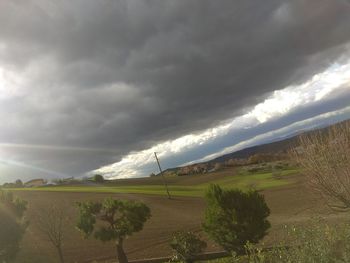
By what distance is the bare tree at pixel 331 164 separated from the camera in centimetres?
1875

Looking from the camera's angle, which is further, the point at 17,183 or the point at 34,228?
the point at 17,183

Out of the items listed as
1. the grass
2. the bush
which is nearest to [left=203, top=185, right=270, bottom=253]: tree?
the bush

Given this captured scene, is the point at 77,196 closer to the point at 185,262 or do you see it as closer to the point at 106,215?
the point at 106,215

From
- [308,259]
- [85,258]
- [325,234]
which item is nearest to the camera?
[308,259]

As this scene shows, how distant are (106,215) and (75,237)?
52.7ft

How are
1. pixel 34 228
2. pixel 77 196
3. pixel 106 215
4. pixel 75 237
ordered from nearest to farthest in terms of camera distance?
pixel 106 215 < pixel 75 237 < pixel 34 228 < pixel 77 196

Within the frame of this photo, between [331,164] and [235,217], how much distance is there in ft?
33.2

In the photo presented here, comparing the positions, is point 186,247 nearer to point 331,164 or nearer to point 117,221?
point 117,221

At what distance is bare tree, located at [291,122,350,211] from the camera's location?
61.5 ft

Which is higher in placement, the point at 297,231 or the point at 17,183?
the point at 17,183

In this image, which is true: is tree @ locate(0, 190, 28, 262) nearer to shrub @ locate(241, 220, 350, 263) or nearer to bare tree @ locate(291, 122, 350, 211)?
bare tree @ locate(291, 122, 350, 211)

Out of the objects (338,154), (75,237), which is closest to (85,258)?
(75,237)

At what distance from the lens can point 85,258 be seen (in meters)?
40.9

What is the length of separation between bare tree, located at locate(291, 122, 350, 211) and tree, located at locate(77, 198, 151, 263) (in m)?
16.3
